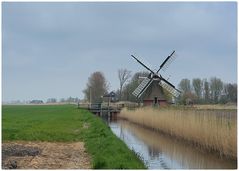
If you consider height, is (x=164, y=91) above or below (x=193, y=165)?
above

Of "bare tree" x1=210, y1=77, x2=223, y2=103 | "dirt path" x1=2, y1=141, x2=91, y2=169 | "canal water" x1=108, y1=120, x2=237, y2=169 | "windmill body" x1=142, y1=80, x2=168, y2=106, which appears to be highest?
"bare tree" x1=210, y1=77, x2=223, y2=103

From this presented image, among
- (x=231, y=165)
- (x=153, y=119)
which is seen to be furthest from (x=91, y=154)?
(x=153, y=119)

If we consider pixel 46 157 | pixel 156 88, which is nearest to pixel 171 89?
pixel 156 88

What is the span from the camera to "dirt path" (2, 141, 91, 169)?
836cm

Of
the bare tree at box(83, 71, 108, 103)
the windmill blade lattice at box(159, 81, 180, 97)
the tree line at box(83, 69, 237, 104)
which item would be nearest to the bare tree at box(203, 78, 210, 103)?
the tree line at box(83, 69, 237, 104)

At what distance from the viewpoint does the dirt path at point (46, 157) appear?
8.36m

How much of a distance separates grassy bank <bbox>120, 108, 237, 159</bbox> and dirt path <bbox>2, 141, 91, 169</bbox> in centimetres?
345

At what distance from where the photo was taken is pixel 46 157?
9.65 m

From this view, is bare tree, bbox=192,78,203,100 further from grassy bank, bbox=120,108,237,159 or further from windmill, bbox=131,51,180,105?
grassy bank, bbox=120,108,237,159

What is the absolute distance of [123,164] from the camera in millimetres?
8008

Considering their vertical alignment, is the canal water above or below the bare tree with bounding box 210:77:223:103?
below

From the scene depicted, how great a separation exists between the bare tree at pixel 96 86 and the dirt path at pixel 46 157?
4426cm

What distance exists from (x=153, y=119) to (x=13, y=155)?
37.3 ft

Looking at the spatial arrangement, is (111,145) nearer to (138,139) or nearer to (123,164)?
(123,164)
